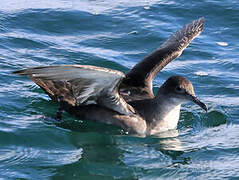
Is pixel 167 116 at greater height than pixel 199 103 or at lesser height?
lesser

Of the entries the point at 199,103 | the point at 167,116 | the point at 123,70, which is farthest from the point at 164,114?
the point at 123,70

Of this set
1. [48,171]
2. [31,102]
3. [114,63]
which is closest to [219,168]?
[48,171]

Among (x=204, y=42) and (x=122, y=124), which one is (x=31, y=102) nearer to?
(x=122, y=124)

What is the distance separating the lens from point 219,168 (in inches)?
311

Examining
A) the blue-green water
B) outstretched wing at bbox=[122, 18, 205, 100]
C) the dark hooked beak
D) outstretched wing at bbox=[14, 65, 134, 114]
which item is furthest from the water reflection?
outstretched wing at bbox=[122, 18, 205, 100]

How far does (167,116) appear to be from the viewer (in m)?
9.02

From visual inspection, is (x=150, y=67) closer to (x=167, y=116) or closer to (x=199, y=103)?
(x=167, y=116)

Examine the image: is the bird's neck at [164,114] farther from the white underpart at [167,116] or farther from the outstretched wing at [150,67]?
the outstretched wing at [150,67]

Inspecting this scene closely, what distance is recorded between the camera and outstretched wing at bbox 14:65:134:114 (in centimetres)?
725

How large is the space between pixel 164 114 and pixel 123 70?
7.27ft

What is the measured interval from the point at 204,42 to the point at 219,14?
1.48 m

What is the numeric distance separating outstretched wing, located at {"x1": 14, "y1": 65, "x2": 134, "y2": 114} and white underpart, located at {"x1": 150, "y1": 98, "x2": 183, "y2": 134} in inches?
18.8

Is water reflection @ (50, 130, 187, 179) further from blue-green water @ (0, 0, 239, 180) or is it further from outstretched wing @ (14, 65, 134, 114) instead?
outstretched wing @ (14, 65, 134, 114)

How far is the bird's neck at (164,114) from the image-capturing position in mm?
8961
